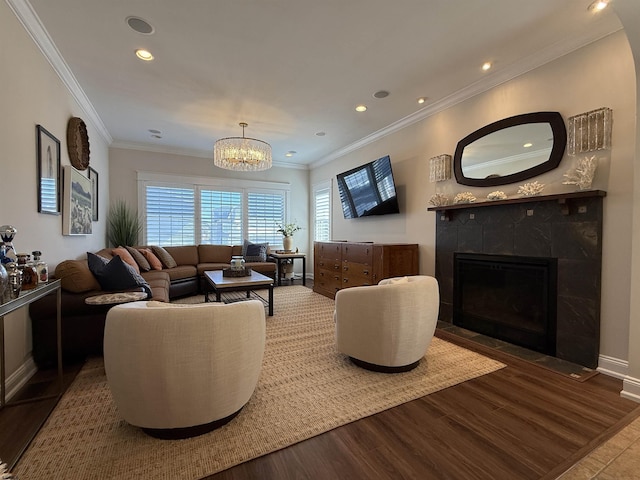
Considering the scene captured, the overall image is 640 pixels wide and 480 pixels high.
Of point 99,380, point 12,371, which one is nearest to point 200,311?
point 99,380

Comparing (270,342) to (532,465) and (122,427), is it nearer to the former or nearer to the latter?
(122,427)

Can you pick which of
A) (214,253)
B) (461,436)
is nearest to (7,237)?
(461,436)

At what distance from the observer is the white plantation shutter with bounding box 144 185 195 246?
19.6 feet

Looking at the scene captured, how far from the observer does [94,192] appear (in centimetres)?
446

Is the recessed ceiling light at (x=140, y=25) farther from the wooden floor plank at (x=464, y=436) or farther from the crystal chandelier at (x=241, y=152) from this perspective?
the wooden floor plank at (x=464, y=436)

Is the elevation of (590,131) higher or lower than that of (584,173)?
higher

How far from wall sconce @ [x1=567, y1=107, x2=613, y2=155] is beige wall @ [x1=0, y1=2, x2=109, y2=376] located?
179 inches

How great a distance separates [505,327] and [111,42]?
481cm

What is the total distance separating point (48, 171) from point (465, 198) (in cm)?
441

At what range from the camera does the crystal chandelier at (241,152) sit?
4.18 m

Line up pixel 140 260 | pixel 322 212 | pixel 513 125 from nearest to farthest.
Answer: pixel 513 125 < pixel 140 260 < pixel 322 212

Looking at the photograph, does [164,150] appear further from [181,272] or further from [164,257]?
[181,272]

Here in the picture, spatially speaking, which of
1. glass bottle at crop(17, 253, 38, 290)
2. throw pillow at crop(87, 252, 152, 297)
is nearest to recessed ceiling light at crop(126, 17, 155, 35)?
glass bottle at crop(17, 253, 38, 290)

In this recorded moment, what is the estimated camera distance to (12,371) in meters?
2.13
